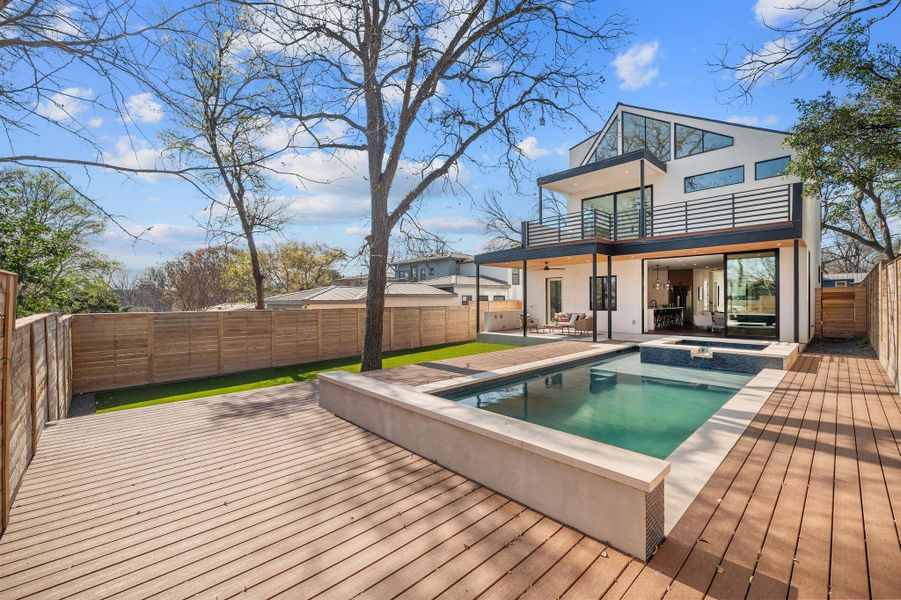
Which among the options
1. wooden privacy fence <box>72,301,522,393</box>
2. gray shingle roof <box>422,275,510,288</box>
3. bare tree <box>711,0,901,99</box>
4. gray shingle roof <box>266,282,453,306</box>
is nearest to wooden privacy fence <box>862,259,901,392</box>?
A: bare tree <box>711,0,901,99</box>

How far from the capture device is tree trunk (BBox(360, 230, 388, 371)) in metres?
8.39

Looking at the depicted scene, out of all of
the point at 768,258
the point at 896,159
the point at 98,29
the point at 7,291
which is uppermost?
the point at 896,159

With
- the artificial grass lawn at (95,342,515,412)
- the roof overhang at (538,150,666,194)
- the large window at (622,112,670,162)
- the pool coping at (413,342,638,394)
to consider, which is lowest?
the artificial grass lawn at (95,342,515,412)

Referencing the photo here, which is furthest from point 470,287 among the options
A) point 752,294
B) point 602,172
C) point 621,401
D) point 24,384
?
point 24,384

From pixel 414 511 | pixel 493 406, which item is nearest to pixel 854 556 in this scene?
pixel 414 511

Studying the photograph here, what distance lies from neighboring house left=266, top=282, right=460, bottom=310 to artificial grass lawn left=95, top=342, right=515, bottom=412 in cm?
643

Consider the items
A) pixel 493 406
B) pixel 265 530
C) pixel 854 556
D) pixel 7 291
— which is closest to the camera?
pixel 854 556

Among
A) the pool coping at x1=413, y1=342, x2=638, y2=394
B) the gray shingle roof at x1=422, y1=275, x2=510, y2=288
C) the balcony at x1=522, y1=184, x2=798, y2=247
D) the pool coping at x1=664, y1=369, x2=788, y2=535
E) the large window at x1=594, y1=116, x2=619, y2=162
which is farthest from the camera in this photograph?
the gray shingle roof at x1=422, y1=275, x2=510, y2=288

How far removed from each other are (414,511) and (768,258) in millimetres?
13005

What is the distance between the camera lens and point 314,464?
3.75 metres

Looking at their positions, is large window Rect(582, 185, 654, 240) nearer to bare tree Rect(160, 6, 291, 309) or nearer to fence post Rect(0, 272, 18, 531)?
bare tree Rect(160, 6, 291, 309)

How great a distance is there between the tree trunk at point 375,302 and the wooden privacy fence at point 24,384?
469 centimetres

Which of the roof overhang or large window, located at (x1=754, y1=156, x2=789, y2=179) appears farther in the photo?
the roof overhang

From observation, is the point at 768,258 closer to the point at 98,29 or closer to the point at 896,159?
the point at 896,159
